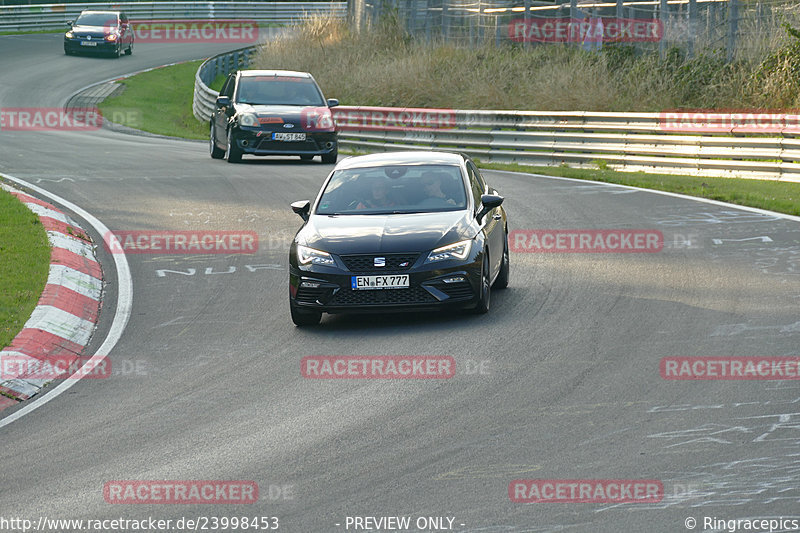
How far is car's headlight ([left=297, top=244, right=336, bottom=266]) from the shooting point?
36.0 ft

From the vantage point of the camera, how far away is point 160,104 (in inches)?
1629

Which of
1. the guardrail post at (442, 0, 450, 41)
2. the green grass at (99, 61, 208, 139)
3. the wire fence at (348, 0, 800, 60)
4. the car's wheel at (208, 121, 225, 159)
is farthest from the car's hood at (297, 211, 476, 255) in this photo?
the guardrail post at (442, 0, 450, 41)

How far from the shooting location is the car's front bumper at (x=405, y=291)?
35.3ft

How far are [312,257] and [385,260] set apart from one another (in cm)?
72

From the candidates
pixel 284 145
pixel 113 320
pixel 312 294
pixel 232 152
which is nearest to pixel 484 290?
pixel 312 294

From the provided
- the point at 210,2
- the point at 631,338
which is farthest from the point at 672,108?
the point at 210,2

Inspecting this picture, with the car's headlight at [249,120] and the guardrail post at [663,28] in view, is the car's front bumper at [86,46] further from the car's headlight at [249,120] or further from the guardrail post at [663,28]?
the car's headlight at [249,120]

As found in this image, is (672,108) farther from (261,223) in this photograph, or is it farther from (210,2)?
(210,2)

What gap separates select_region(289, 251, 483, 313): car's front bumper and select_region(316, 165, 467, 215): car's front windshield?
1.10m

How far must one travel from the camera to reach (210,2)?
6412cm

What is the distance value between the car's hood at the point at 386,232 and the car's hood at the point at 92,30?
4043cm

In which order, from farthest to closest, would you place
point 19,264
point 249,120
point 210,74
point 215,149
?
point 210,74 < point 215,149 < point 249,120 < point 19,264

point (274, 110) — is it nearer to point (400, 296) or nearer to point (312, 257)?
point (312, 257)

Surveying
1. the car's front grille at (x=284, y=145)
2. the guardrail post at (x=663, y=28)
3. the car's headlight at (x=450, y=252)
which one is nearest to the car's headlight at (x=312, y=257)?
the car's headlight at (x=450, y=252)
